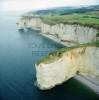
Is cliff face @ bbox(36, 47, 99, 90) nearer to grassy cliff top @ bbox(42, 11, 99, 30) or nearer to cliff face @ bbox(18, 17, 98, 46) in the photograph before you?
cliff face @ bbox(18, 17, 98, 46)

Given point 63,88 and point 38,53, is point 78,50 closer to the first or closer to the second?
point 63,88

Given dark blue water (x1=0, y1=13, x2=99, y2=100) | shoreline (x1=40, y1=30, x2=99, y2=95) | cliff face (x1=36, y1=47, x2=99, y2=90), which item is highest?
cliff face (x1=36, y1=47, x2=99, y2=90)

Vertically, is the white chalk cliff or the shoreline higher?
the white chalk cliff

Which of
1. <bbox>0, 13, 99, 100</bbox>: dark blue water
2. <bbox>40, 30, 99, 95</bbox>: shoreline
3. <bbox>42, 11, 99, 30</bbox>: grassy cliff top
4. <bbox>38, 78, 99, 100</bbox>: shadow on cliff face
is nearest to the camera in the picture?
<bbox>38, 78, 99, 100</bbox>: shadow on cliff face

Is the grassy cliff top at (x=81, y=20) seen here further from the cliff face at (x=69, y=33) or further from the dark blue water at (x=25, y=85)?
the dark blue water at (x=25, y=85)

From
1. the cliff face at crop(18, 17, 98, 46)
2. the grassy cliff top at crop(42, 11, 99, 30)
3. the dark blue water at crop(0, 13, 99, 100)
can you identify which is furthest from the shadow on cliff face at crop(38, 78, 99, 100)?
the grassy cliff top at crop(42, 11, 99, 30)

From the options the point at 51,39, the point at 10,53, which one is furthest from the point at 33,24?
the point at 10,53

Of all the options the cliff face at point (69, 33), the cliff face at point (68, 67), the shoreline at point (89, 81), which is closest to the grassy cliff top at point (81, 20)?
the cliff face at point (69, 33)
